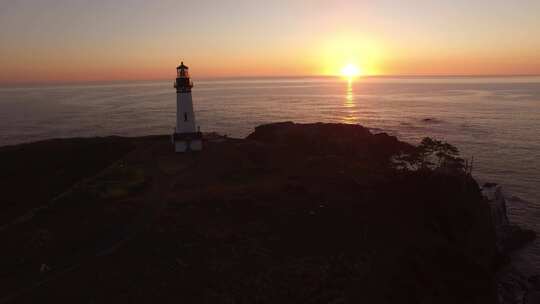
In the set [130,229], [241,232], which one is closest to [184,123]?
[130,229]

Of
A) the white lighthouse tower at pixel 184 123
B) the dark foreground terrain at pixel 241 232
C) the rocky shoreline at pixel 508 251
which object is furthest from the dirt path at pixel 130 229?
the rocky shoreline at pixel 508 251

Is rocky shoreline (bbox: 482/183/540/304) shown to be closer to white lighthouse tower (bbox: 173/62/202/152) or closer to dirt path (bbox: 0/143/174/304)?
dirt path (bbox: 0/143/174/304)

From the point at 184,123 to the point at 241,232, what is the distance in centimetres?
1976

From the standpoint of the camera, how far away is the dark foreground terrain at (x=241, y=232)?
1817 cm

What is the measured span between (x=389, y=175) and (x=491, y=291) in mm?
13467

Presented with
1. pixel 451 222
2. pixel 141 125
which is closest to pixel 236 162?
pixel 451 222

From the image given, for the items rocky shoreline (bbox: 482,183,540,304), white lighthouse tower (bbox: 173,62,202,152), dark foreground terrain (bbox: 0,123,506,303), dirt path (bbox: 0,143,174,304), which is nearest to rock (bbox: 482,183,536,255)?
rocky shoreline (bbox: 482,183,540,304)

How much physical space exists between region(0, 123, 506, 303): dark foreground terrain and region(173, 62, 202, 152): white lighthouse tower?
1338 mm

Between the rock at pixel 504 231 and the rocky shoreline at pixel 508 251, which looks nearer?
the rocky shoreline at pixel 508 251

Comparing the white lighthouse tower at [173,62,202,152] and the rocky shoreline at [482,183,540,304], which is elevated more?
the white lighthouse tower at [173,62,202,152]

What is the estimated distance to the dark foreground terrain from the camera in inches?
715

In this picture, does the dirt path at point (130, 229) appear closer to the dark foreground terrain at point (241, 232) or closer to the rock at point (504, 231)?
the dark foreground terrain at point (241, 232)

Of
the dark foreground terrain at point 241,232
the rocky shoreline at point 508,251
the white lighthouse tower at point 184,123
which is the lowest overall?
the rocky shoreline at point 508,251

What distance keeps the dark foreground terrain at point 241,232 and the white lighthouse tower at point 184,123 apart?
1.34 meters
